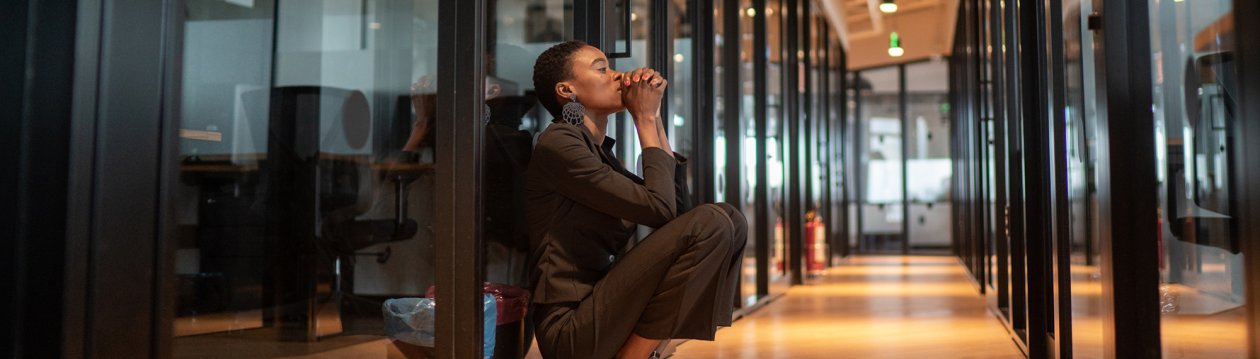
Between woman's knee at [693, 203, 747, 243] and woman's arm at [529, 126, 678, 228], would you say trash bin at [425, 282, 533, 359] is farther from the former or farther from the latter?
woman's knee at [693, 203, 747, 243]

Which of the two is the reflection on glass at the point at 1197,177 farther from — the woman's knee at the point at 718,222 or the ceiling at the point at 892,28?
the ceiling at the point at 892,28

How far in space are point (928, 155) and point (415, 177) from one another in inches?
523

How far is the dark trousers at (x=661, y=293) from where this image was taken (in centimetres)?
234

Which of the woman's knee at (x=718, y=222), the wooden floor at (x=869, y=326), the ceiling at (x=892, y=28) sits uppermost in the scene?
the ceiling at (x=892, y=28)

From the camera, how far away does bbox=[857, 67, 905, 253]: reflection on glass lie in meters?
14.9

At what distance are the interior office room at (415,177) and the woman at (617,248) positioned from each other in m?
0.12

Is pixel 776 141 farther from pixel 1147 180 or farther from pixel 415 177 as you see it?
pixel 1147 180

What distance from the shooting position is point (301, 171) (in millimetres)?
2385

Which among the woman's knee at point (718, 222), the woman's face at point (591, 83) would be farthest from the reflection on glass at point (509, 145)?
the woman's knee at point (718, 222)

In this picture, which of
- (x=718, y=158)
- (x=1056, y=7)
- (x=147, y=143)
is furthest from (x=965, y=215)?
(x=147, y=143)

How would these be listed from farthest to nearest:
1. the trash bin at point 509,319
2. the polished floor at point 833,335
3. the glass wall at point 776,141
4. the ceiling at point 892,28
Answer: the ceiling at point 892,28
the glass wall at point 776,141
the trash bin at point 509,319
the polished floor at point 833,335

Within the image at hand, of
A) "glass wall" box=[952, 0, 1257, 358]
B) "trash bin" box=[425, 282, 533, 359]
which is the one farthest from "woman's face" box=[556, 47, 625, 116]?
"glass wall" box=[952, 0, 1257, 358]

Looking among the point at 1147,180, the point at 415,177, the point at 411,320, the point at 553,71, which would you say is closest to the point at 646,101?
the point at 553,71

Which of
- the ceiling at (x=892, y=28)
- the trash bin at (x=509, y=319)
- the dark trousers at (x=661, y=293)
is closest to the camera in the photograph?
the dark trousers at (x=661, y=293)
